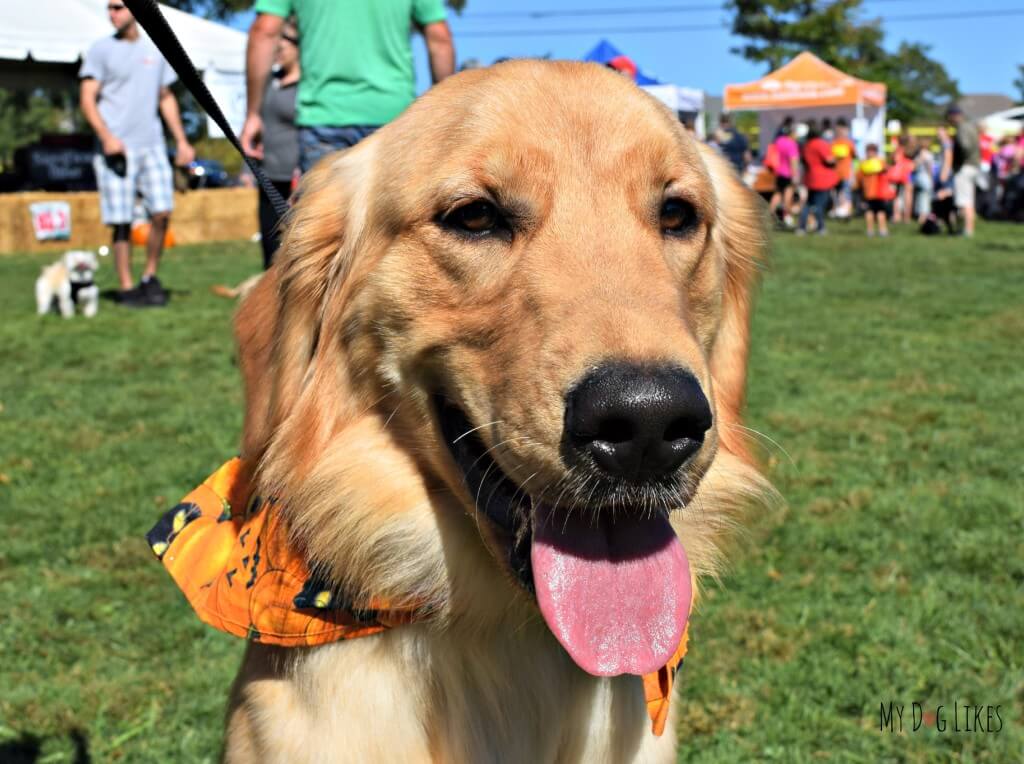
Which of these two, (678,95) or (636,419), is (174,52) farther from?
(678,95)

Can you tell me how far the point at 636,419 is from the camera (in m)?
1.76

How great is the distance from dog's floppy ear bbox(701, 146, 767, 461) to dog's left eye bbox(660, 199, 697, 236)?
283 mm

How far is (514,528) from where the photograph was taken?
211 centimetres

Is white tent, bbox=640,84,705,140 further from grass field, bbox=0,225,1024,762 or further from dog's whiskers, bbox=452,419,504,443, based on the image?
dog's whiskers, bbox=452,419,504,443

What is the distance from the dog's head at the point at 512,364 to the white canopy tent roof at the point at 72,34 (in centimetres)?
1510

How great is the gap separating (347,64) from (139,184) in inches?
231

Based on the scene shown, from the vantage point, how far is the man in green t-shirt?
4.76m

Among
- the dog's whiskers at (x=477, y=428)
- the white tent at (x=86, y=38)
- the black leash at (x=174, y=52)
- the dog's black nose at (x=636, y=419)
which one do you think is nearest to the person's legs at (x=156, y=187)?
the white tent at (x=86, y=38)

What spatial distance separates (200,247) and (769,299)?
10519 millimetres

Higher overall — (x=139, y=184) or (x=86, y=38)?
Answer: (x=86, y=38)

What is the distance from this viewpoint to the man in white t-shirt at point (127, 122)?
9500 millimetres

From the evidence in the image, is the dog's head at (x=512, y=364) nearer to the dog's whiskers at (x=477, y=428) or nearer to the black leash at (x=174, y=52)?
the dog's whiskers at (x=477, y=428)

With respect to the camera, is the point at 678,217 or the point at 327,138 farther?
the point at 327,138

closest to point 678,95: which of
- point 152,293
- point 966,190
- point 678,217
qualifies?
point 966,190
